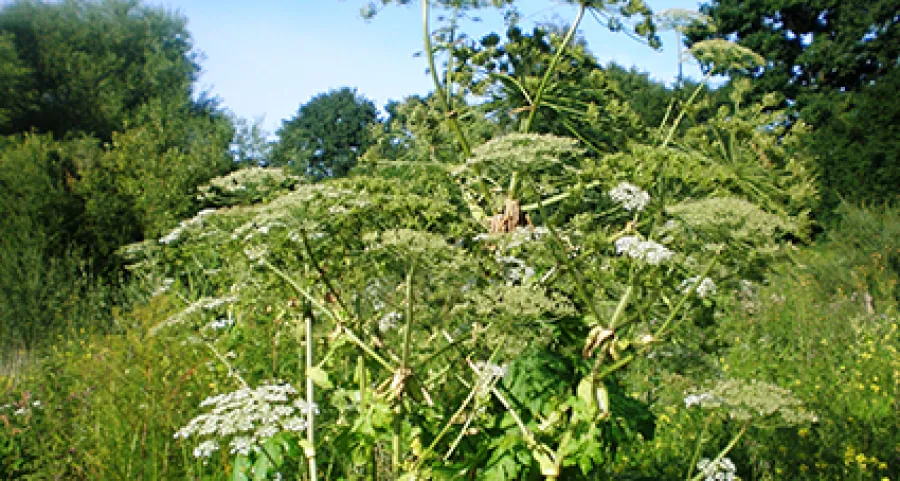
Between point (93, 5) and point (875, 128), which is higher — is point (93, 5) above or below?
above

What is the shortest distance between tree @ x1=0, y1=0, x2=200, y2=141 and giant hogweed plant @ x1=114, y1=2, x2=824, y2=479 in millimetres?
29028

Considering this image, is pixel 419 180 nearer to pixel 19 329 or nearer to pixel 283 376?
pixel 283 376

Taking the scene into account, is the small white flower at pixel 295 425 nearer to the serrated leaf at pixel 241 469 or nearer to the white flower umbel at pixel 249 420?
the white flower umbel at pixel 249 420

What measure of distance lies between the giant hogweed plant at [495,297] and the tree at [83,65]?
29.0m

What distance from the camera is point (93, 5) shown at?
110 ft

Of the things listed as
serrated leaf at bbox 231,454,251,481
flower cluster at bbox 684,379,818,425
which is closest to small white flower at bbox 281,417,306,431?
serrated leaf at bbox 231,454,251,481

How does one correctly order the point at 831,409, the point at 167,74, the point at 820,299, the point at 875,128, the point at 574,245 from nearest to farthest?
1. the point at 574,245
2. the point at 831,409
3. the point at 820,299
4. the point at 875,128
5. the point at 167,74

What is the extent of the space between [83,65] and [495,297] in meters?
33.3

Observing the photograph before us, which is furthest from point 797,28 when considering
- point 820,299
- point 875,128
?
point 820,299

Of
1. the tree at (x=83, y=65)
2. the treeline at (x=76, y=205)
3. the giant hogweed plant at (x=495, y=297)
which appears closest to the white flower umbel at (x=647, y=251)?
the giant hogweed plant at (x=495, y=297)

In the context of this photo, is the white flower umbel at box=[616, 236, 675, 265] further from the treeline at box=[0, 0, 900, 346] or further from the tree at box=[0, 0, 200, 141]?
the tree at box=[0, 0, 200, 141]

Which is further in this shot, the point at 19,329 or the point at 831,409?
the point at 19,329

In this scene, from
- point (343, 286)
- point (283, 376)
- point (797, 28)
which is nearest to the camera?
point (343, 286)

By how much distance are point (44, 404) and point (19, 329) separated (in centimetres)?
587
